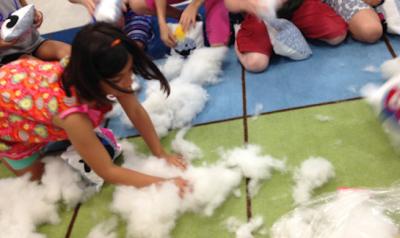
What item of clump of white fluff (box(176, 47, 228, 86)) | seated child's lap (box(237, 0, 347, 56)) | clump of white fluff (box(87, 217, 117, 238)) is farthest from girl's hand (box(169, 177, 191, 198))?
seated child's lap (box(237, 0, 347, 56))

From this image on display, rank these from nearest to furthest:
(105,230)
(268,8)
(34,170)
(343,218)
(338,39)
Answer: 1. (343,218)
2. (105,230)
3. (34,170)
4. (268,8)
5. (338,39)

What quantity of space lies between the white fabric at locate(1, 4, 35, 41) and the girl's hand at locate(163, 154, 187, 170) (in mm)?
869

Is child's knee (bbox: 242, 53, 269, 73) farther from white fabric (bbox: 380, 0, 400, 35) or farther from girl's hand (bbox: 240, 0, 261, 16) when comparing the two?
white fabric (bbox: 380, 0, 400, 35)

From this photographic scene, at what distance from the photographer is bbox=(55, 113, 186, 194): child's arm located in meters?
1.11

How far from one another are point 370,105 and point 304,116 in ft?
0.75

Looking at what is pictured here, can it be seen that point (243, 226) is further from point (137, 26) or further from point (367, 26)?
point (137, 26)

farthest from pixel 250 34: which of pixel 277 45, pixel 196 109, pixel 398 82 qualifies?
pixel 398 82

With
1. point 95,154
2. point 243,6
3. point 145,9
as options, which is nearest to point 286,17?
point 243,6

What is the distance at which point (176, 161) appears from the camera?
1336 mm

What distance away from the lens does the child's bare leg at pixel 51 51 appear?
183 cm

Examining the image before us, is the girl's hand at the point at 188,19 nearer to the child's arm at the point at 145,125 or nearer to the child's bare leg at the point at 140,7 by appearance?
the child's bare leg at the point at 140,7

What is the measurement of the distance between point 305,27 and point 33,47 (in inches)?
48.4

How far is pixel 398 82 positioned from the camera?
1.19 m

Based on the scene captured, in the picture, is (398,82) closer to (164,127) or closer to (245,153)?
(245,153)
